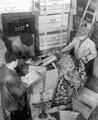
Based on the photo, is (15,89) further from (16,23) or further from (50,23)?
(50,23)

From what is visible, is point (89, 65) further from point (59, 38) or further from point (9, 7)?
point (9, 7)

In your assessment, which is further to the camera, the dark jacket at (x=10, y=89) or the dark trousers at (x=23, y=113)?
the dark trousers at (x=23, y=113)

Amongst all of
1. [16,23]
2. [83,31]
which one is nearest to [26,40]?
[16,23]

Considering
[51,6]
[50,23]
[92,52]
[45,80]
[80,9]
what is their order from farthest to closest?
[80,9] < [50,23] < [51,6] < [92,52] < [45,80]

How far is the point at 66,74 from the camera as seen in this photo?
2869 mm

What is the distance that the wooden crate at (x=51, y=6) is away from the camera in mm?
3243

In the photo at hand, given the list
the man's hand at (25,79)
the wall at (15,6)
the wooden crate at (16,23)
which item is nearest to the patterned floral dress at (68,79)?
the man's hand at (25,79)

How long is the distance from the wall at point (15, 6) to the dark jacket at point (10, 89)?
159 cm

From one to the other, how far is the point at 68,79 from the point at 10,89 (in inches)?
40.5

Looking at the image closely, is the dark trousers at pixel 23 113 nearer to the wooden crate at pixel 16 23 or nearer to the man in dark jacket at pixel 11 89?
the man in dark jacket at pixel 11 89

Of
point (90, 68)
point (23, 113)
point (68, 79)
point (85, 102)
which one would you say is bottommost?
point (85, 102)

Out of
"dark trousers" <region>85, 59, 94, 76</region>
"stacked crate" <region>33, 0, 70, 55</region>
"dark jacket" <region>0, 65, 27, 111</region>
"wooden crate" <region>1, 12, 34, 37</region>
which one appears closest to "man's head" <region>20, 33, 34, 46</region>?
"wooden crate" <region>1, 12, 34, 37</region>

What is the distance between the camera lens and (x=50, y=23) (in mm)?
3432

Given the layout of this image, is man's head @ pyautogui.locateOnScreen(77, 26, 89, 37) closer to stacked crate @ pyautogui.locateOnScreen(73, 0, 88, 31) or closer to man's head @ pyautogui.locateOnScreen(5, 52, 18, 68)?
stacked crate @ pyautogui.locateOnScreen(73, 0, 88, 31)
